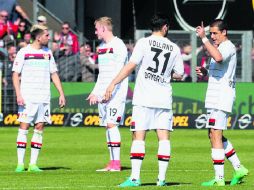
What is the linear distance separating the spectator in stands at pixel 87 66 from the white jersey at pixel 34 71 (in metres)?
13.4

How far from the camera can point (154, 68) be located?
1407 centimetres

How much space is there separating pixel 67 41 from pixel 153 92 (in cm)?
1820

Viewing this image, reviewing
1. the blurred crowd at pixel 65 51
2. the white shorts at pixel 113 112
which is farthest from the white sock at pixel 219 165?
the blurred crowd at pixel 65 51

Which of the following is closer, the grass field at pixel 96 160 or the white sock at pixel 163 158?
the white sock at pixel 163 158

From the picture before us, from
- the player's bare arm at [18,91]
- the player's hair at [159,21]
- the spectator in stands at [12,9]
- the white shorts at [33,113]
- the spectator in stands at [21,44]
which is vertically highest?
the spectator in stands at [12,9]

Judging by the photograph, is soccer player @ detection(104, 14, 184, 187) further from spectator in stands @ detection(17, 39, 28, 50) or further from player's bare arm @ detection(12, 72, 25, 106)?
spectator in stands @ detection(17, 39, 28, 50)

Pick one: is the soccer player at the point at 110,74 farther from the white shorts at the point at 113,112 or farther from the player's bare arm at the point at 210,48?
the player's bare arm at the point at 210,48

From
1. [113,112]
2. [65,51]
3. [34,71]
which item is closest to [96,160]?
[113,112]

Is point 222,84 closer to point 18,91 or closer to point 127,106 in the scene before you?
point 18,91

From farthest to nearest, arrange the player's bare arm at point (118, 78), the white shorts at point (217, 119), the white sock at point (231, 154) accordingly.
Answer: the white sock at point (231, 154)
the white shorts at point (217, 119)
the player's bare arm at point (118, 78)

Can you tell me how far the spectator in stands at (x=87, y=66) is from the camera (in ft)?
101

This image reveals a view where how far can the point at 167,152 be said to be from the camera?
1398 cm

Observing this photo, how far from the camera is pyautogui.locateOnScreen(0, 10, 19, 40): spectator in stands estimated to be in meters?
31.2

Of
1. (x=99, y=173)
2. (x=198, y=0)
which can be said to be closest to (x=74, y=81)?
(x=198, y=0)
